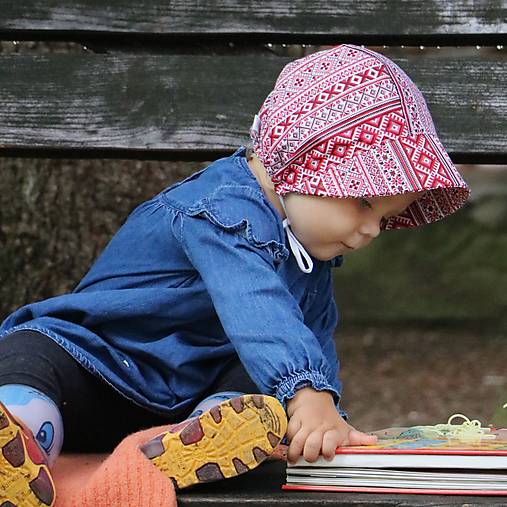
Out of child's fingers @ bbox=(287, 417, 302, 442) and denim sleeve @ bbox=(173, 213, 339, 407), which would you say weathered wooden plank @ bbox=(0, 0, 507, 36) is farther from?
child's fingers @ bbox=(287, 417, 302, 442)

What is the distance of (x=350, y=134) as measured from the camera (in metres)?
1.92

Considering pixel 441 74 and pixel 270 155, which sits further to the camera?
pixel 441 74

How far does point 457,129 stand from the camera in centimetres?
249

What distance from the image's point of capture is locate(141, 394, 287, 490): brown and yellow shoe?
5.22ft

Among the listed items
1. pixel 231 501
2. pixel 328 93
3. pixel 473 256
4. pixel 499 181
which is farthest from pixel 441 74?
pixel 499 181

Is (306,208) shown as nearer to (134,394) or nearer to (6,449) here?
(134,394)

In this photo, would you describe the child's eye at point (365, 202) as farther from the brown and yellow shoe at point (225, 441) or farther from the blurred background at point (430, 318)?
the blurred background at point (430, 318)

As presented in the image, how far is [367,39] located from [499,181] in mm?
5594

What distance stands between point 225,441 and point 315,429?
21 cm

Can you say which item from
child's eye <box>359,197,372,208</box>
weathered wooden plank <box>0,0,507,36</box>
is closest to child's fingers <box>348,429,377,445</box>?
child's eye <box>359,197,372,208</box>

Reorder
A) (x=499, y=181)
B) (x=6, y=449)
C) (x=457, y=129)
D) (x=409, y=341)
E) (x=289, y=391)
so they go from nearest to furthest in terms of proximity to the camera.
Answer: (x=6, y=449), (x=289, y=391), (x=457, y=129), (x=409, y=341), (x=499, y=181)

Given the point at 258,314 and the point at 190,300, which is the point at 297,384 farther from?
the point at 190,300

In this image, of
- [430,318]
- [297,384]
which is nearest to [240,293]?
[297,384]

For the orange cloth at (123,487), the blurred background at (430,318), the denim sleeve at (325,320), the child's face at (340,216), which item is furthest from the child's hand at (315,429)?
the blurred background at (430,318)
